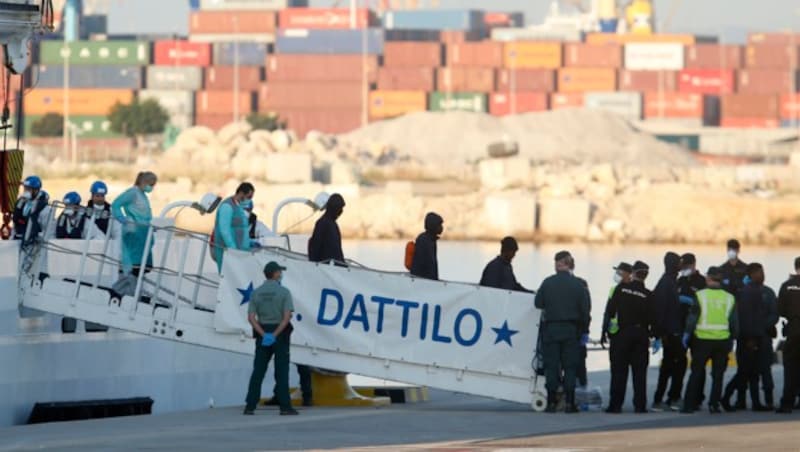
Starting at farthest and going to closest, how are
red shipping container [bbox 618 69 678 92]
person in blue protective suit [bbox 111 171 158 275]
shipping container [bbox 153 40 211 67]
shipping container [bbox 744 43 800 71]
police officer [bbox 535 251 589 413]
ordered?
red shipping container [bbox 618 69 678 92] < shipping container [bbox 744 43 800 71] < shipping container [bbox 153 40 211 67] < person in blue protective suit [bbox 111 171 158 275] < police officer [bbox 535 251 589 413]

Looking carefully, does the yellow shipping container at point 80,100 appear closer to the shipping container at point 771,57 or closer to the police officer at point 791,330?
the shipping container at point 771,57

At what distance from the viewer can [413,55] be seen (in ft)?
590

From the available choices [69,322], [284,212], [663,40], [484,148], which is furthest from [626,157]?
[69,322]

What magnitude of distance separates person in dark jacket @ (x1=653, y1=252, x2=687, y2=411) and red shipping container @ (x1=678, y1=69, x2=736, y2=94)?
162m

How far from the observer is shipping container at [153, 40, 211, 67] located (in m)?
179

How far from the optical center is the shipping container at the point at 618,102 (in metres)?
179

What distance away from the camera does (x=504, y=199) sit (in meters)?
110

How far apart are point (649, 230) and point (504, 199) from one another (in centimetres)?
836

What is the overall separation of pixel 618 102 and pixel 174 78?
4109cm

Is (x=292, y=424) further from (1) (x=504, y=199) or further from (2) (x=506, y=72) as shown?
(2) (x=506, y=72)

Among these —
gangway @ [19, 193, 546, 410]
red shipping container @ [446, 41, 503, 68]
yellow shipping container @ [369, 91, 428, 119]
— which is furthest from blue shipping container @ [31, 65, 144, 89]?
gangway @ [19, 193, 546, 410]

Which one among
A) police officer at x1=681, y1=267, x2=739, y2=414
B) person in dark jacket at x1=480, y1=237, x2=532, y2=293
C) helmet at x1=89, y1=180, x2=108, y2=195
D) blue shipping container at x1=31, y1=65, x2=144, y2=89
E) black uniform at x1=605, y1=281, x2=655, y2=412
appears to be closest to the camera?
black uniform at x1=605, y1=281, x2=655, y2=412

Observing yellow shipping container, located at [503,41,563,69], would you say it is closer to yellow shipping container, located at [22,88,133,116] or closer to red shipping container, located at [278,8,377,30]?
red shipping container, located at [278,8,377,30]

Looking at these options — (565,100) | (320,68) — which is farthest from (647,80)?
(320,68)
